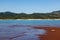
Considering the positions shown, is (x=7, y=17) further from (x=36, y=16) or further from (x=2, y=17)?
(x=36, y=16)

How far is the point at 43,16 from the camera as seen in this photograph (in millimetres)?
140750

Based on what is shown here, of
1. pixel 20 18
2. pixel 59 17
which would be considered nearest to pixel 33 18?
pixel 20 18

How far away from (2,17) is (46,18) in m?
40.5

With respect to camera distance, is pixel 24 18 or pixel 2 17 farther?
pixel 24 18

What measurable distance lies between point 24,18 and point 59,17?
110 ft

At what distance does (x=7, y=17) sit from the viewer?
13700 centimetres

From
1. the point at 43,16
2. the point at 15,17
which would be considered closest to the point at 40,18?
the point at 43,16

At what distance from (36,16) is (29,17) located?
7.28 meters

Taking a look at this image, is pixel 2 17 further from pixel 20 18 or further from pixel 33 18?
pixel 33 18

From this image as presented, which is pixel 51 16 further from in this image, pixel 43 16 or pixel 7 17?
pixel 7 17

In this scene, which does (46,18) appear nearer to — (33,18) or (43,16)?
(43,16)

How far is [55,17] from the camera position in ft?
461

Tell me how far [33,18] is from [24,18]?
9.23 metres

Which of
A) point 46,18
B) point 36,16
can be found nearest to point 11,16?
point 36,16
